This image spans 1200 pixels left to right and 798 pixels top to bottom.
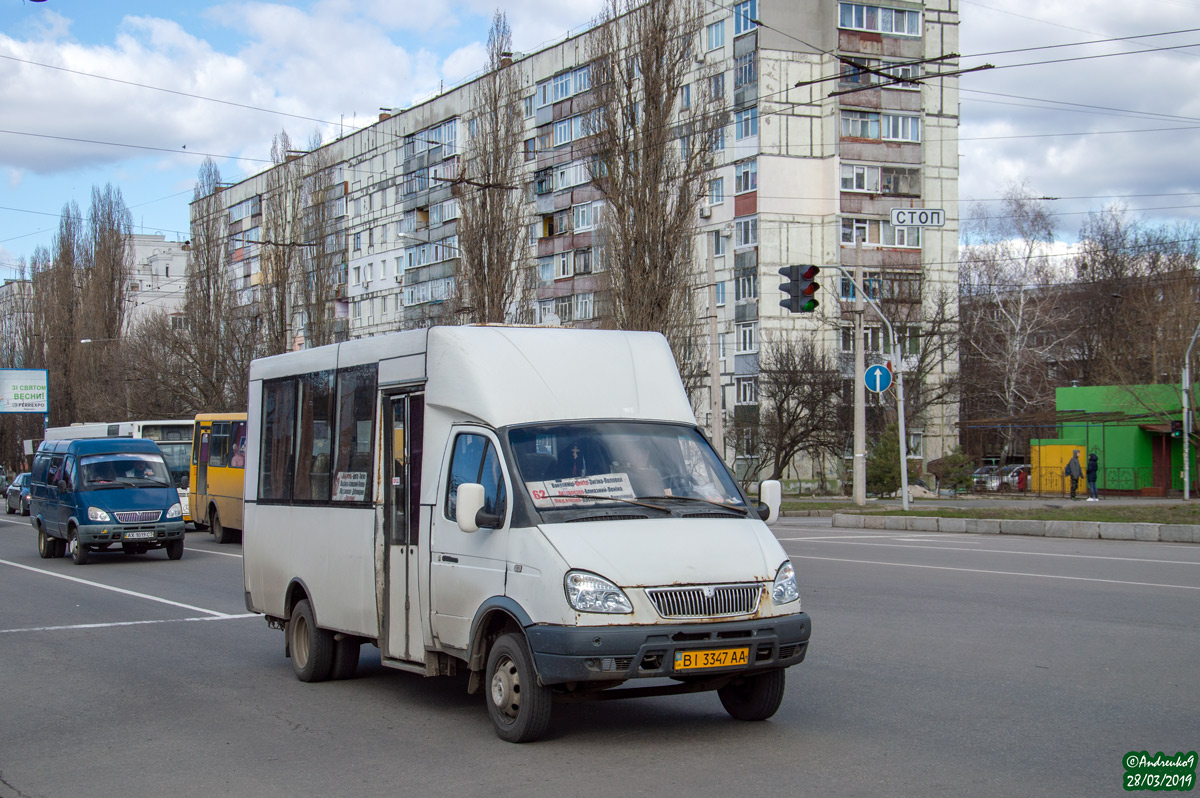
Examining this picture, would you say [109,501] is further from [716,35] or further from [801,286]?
[716,35]

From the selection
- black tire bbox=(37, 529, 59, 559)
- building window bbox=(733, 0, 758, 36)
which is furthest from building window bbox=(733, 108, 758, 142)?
black tire bbox=(37, 529, 59, 559)

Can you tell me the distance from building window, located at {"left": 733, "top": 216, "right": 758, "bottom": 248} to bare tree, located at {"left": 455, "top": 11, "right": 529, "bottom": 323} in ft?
51.6

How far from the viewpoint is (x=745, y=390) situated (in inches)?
2254

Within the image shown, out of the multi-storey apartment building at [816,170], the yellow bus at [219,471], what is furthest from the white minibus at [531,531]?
the multi-storey apartment building at [816,170]

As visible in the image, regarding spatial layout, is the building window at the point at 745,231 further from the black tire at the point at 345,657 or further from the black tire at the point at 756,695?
the black tire at the point at 756,695

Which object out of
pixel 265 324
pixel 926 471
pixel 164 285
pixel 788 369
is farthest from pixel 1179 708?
pixel 164 285

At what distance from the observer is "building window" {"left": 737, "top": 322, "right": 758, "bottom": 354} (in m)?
56.9

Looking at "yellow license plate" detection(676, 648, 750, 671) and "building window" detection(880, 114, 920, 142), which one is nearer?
"yellow license plate" detection(676, 648, 750, 671)

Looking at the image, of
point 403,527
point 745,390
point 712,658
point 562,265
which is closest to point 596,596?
point 712,658

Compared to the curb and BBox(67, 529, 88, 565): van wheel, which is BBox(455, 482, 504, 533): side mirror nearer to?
BBox(67, 529, 88, 565): van wheel

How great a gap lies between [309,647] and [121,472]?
51.8ft

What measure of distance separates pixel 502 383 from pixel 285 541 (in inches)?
134

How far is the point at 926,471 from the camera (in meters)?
55.0

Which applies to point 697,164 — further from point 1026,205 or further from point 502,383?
point 1026,205
